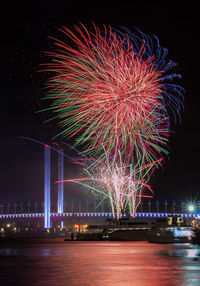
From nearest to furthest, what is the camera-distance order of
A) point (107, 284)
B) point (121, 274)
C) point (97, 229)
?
point (107, 284), point (121, 274), point (97, 229)

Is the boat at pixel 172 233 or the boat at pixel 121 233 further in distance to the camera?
Answer: the boat at pixel 121 233

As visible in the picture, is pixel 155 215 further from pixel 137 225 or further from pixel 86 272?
pixel 86 272

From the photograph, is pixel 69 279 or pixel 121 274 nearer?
pixel 69 279

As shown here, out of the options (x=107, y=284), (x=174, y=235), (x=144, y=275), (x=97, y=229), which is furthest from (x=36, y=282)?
(x=97, y=229)

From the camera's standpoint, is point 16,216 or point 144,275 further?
point 16,216

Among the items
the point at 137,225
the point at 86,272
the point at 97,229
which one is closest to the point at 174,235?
the point at 137,225

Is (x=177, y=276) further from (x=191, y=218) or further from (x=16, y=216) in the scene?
(x=16, y=216)

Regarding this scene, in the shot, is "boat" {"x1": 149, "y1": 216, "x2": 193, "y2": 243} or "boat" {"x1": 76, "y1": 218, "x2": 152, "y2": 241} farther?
"boat" {"x1": 76, "y1": 218, "x2": 152, "y2": 241}

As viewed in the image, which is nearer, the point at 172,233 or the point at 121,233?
the point at 172,233

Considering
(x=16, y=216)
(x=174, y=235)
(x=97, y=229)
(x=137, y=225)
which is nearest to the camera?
(x=174, y=235)
